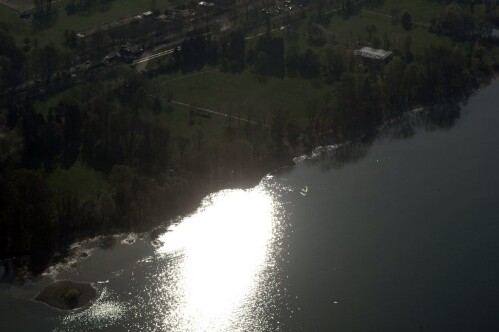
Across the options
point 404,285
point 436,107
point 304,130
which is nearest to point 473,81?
point 436,107

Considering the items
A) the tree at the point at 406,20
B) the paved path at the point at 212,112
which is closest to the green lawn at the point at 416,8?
the tree at the point at 406,20

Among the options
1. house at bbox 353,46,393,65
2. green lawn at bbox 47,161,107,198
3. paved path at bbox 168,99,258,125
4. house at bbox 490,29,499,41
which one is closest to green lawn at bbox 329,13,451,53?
house at bbox 353,46,393,65

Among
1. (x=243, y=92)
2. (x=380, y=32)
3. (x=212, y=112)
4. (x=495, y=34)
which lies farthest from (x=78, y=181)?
(x=495, y=34)

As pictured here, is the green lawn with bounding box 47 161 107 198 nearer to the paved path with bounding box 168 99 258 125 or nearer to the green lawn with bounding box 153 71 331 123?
the paved path with bounding box 168 99 258 125

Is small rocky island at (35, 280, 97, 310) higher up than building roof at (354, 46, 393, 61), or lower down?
lower down

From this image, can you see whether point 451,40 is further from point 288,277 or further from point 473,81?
point 288,277

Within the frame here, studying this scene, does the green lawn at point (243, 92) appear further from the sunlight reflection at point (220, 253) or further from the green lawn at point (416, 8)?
the green lawn at point (416, 8)
